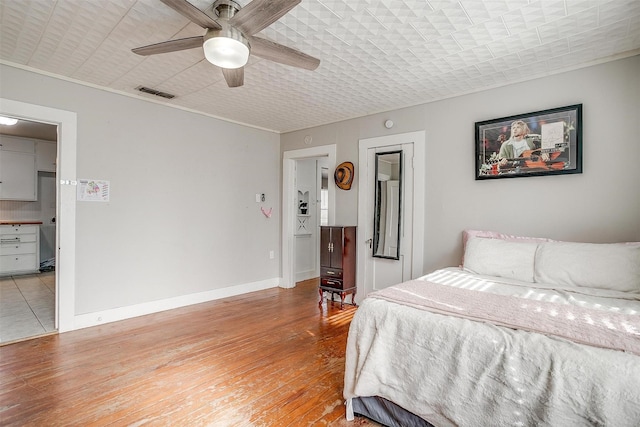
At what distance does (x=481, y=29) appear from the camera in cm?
226

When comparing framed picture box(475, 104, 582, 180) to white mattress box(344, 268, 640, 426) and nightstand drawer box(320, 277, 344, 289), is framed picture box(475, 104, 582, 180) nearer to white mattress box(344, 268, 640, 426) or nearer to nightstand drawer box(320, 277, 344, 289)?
white mattress box(344, 268, 640, 426)

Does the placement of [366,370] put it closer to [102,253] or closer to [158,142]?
[102,253]

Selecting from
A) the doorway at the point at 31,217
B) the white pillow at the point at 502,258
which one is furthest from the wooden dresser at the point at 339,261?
the doorway at the point at 31,217

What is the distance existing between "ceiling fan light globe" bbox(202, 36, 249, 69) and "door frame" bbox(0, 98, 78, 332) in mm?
2188

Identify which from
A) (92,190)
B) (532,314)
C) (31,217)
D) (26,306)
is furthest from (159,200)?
(31,217)

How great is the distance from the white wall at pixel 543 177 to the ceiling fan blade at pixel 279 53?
1932 mm

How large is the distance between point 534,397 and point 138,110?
14.1 feet

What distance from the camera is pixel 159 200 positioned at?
3859 millimetres

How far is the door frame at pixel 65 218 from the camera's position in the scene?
3.14 meters

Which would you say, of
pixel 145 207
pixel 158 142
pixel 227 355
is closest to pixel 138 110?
pixel 158 142

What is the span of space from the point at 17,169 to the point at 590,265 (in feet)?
27.6

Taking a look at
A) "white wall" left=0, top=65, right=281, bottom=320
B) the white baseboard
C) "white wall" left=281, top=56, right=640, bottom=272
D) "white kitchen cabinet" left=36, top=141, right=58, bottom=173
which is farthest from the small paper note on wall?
"white kitchen cabinet" left=36, top=141, right=58, bottom=173

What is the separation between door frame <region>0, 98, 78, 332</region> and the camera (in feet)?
10.3

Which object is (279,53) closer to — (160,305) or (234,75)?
(234,75)
